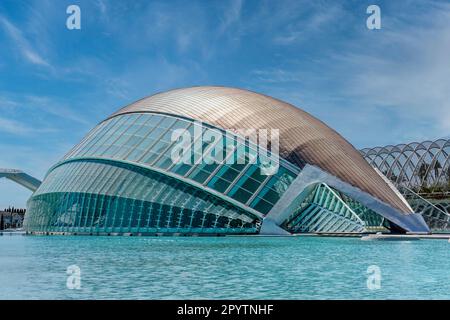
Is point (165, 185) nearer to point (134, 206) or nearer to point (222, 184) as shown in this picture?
point (134, 206)

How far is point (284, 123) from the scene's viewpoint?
4338 centimetres

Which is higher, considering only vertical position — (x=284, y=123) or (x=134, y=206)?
(x=284, y=123)

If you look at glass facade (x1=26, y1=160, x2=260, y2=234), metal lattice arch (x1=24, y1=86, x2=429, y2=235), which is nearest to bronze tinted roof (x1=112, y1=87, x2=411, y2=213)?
metal lattice arch (x1=24, y1=86, x2=429, y2=235)

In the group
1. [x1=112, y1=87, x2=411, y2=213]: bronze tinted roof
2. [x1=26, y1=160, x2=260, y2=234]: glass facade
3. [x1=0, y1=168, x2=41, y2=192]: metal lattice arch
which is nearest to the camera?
[x1=26, y1=160, x2=260, y2=234]: glass facade

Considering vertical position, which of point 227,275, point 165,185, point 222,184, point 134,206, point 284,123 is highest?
point 284,123

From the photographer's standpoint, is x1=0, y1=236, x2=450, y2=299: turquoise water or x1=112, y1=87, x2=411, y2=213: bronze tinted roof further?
x1=112, y1=87, x2=411, y2=213: bronze tinted roof

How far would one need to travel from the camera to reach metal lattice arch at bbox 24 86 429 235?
1485 inches

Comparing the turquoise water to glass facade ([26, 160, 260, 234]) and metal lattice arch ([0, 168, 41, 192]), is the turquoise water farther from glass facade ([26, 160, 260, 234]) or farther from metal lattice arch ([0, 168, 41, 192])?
metal lattice arch ([0, 168, 41, 192])

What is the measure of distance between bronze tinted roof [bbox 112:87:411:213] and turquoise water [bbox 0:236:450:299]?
1836 centimetres

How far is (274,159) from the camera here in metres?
39.2

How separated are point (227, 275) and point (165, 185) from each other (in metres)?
24.4

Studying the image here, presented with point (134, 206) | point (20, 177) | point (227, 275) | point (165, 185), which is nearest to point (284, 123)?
point (165, 185)

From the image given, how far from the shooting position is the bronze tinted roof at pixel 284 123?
40031mm
